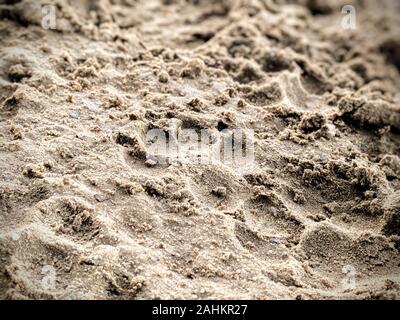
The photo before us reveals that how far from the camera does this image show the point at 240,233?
2.24 metres

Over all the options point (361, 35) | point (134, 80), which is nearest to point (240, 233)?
point (134, 80)

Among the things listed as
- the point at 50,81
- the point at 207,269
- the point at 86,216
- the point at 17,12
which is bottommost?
the point at 207,269

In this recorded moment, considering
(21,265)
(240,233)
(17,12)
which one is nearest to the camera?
(21,265)

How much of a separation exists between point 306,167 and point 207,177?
56 centimetres

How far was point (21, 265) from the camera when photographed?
1.94 metres

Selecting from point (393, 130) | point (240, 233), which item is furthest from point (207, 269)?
point (393, 130)

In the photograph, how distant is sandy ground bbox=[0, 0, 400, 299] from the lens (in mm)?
2020

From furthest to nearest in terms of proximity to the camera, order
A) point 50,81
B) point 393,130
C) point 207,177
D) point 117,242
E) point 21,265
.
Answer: point 393,130, point 50,81, point 207,177, point 117,242, point 21,265

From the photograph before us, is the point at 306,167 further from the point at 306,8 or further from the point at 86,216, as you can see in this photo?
the point at 306,8

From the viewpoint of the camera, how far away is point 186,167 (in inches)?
96.0

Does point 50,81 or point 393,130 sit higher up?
point 50,81

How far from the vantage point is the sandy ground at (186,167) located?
202 cm

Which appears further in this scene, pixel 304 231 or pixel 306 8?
pixel 306 8

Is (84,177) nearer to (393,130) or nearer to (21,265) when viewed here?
(21,265)
